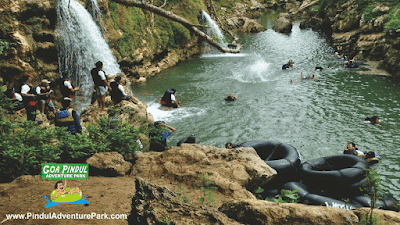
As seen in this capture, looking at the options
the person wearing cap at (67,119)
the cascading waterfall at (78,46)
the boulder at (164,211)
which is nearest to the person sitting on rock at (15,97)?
the person wearing cap at (67,119)

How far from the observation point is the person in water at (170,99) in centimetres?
1638

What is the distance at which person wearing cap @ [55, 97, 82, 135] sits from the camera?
7.27 meters

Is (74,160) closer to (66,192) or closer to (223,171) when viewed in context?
(66,192)

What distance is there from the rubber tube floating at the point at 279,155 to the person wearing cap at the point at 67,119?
20.2ft

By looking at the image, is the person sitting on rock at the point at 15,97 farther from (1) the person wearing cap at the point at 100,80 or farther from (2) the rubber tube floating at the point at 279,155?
(2) the rubber tube floating at the point at 279,155

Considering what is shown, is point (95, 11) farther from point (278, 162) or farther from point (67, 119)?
point (278, 162)

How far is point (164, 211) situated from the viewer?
9.96 feet

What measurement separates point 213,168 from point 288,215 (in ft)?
7.92

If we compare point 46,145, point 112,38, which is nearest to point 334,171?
point 46,145

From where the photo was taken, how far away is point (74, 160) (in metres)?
5.43

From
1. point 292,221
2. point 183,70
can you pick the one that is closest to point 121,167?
point 292,221

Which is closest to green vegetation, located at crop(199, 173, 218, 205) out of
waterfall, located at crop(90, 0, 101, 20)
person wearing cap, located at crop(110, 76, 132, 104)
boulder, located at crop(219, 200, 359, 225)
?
boulder, located at crop(219, 200, 359, 225)

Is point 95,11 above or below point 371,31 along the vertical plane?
above

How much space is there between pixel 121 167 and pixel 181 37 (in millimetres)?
27144
